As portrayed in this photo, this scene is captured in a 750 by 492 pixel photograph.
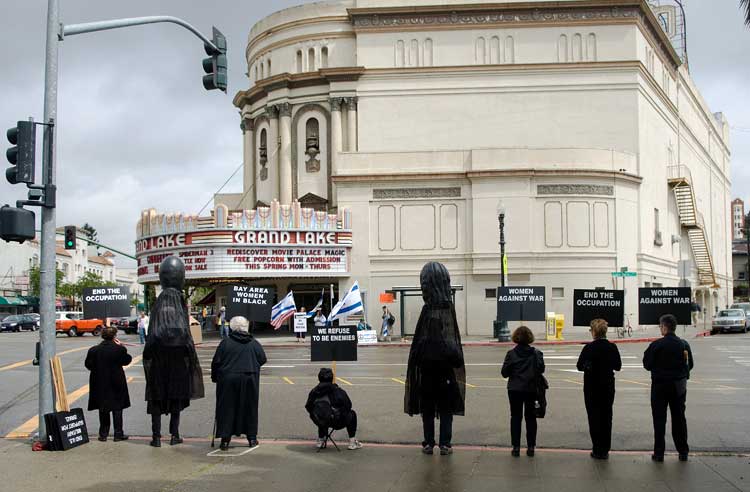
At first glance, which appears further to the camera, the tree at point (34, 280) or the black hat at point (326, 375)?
the tree at point (34, 280)

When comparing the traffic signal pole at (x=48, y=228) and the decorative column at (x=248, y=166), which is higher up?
the decorative column at (x=248, y=166)

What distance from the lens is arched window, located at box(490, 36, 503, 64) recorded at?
44625mm

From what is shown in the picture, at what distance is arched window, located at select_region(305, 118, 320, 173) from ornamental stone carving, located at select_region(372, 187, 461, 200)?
818 cm

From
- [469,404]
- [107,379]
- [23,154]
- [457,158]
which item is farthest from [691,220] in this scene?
[23,154]

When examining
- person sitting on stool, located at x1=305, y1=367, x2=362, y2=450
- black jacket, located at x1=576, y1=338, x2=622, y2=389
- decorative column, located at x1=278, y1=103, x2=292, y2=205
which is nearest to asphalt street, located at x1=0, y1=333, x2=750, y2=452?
person sitting on stool, located at x1=305, y1=367, x2=362, y2=450

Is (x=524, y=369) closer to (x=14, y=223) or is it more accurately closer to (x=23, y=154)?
(x=14, y=223)

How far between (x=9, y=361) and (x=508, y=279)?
2240cm

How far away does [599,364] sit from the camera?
982 centimetres

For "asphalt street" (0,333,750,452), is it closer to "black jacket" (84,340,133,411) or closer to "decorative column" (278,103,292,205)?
"black jacket" (84,340,133,411)

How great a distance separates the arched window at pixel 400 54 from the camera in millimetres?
45062

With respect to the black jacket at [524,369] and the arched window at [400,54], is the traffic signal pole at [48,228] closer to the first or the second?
the black jacket at [524,369]

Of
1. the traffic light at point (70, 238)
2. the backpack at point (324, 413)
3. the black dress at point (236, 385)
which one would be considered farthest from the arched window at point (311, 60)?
the backpack at point (324, 413)

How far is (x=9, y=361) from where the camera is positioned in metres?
26.0

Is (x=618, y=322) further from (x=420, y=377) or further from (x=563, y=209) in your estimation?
(x=563, y=209)
